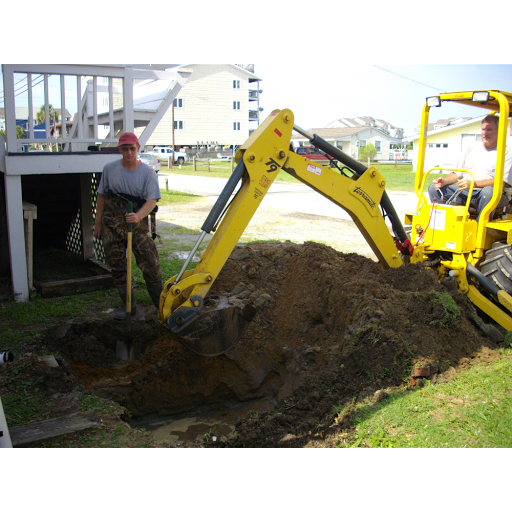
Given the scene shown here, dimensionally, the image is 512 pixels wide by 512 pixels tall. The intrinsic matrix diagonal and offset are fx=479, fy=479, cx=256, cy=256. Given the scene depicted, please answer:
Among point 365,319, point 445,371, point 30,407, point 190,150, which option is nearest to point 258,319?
point 365,319

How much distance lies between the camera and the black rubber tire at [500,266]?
484 centimetres

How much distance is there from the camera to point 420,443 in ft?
10.4

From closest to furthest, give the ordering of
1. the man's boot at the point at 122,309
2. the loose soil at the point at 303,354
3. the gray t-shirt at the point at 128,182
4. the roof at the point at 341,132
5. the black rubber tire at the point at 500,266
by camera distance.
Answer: the loose soil at the point at 303,354 < the black rubber tire at the point at 500,266 < the gray t-shirt at the point at 128,182 < the man's boot at the point at 122,309 < the roof at the point at 341,132

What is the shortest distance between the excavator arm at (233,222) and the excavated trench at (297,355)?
0.44 m

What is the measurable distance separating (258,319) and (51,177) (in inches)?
176

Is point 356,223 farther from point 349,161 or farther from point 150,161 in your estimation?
point 150,161

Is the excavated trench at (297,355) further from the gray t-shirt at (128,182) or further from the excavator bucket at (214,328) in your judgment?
the gray t-shirt at (128,182)

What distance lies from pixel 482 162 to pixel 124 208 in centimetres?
399

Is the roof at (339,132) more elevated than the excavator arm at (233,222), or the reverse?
the roof at (339,132)

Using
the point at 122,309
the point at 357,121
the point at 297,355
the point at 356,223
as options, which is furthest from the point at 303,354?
the point at 357,121

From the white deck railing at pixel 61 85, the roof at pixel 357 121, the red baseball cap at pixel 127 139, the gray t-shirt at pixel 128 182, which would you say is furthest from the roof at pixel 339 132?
the red baseball cap at pixel 127 139

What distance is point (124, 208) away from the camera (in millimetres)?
5328

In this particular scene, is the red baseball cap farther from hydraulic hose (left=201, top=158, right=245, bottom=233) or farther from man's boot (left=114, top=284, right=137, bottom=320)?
man's boot (left=114, top=284, right=137, bottom=320)

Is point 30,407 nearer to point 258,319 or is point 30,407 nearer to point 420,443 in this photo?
point 258,319
